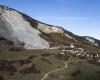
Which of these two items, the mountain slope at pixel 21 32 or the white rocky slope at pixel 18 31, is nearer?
the white rocky slope at pixel 18 31

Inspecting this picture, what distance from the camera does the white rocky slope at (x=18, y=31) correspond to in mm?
100831

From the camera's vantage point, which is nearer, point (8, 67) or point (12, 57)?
point (8, 67)

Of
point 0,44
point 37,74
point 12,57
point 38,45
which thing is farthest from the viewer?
point 38,45

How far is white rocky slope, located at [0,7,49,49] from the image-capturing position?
100831mm

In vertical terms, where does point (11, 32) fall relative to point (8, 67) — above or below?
above

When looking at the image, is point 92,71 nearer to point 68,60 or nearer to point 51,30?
point 68,60

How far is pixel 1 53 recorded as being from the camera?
3051 inches

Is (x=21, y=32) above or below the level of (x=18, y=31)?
below

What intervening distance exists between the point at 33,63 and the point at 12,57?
841 cm

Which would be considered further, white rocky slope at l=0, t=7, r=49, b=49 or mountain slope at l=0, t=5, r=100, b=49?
mountain slope at l=0, t=5, r=100, b=49

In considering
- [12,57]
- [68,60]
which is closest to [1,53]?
[12,57]

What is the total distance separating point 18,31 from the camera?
107 metres

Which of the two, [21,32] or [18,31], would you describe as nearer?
[18,31]

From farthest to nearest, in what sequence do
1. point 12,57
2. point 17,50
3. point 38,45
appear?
point 38,45
point 17,50
point 12,57
